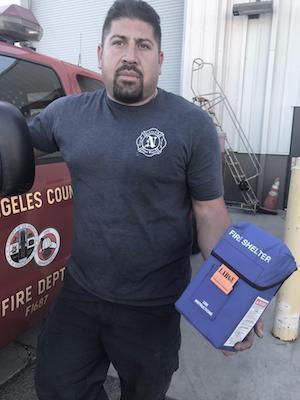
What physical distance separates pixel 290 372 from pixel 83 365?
1546 millimetres

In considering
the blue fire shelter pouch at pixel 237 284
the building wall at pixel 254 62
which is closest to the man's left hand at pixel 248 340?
the blue fire shelter pouch at pixel 237 284

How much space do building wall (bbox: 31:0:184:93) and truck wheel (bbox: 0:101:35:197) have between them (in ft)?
22.5

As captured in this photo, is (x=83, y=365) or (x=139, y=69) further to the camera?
(x=83, y=365)

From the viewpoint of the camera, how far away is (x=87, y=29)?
8.58m

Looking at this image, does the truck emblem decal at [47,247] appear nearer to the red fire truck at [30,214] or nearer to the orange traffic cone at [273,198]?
the red fire truck at [30,214]

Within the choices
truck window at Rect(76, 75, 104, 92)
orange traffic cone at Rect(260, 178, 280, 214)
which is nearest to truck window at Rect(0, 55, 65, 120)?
truck window at Rect(76, 75, 104, 92)

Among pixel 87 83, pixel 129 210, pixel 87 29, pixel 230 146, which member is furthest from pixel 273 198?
pixel 129 210

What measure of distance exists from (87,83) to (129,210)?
168 centimetres

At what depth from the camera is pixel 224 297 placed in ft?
4.42

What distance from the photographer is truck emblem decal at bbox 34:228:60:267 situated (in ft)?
6.82

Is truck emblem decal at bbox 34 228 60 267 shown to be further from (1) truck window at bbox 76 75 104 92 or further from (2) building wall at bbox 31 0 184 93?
(2) building wall at bbox 31 0 184 93

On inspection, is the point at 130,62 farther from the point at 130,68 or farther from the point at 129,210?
the point at 129,210

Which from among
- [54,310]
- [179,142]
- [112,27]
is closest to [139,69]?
[112,27]

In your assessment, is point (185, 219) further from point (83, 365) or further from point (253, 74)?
point (253, 74)
